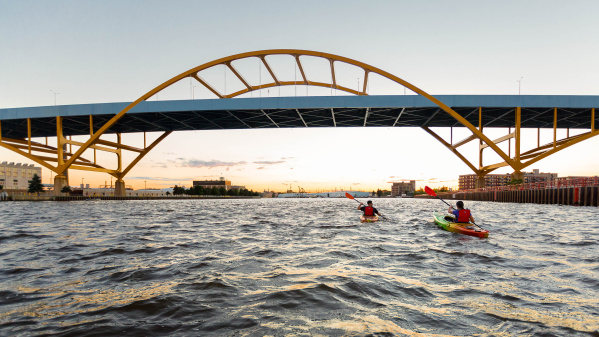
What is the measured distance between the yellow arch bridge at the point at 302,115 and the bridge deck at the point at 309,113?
4.9 inches

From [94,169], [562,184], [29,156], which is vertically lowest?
[562,184]

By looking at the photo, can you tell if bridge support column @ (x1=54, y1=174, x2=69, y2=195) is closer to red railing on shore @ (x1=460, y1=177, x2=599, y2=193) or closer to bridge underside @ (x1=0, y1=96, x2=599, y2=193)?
bridge underside @ (x1=0, y1=96, x2=599, y2=193)

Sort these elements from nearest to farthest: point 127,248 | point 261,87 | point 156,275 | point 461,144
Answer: point 156,275
point 127,248
point 261,87
point 461,144

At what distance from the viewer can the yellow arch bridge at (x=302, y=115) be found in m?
44.8

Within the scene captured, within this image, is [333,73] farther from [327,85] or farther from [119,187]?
[119,187]

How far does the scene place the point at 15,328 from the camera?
13.1 feet

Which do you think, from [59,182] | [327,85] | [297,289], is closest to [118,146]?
[59,182]

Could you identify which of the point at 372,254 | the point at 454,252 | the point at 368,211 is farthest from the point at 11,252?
the point at 368,211

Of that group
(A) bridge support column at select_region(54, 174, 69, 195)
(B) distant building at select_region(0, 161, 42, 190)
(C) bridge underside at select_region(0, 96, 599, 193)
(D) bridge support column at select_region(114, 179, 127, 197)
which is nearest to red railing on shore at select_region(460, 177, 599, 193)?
(C) bridge underside at select_region(0, 96, 599, 193)

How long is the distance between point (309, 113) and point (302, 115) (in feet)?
5.01

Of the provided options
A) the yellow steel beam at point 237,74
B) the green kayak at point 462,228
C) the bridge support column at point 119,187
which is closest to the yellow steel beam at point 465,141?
the yellow steel beam at point 237,74

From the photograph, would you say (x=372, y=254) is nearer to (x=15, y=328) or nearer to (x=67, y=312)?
(x=67, y=312)

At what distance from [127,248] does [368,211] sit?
41.7 feet

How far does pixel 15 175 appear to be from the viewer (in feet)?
391
